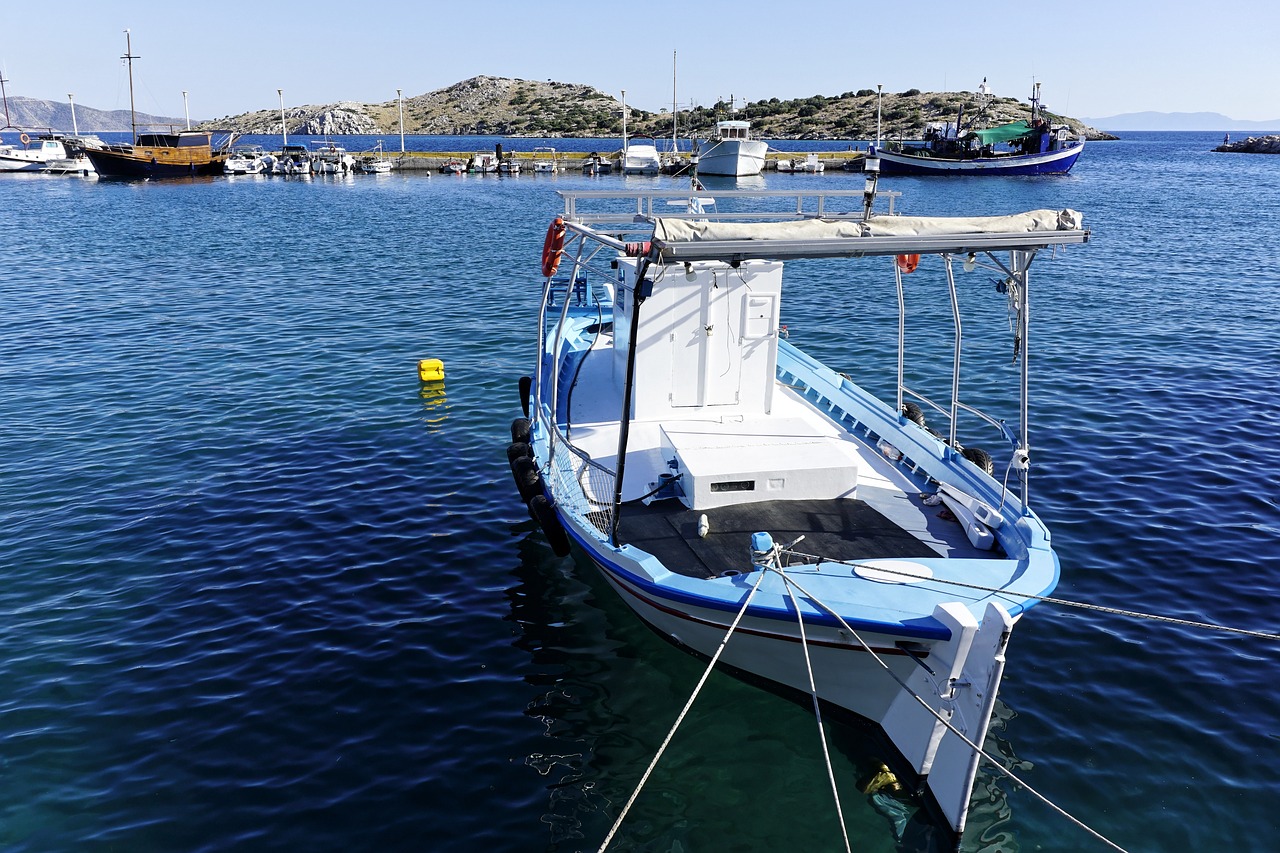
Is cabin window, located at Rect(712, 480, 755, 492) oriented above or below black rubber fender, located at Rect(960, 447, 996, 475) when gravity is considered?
above

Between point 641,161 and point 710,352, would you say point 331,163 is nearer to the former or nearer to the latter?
point 641,161

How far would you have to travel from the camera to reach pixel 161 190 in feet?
245

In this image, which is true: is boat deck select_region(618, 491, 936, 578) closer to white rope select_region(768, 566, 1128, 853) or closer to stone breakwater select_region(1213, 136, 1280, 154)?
white rope select_region(768, 566, 1128, 853)

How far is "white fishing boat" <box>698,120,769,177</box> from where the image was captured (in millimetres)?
84625

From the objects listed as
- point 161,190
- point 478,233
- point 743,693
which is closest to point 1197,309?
point 743,693

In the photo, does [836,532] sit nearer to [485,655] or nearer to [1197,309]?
[485,655]

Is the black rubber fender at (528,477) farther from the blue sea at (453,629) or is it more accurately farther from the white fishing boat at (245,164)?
the white fishing boat at (245,164)

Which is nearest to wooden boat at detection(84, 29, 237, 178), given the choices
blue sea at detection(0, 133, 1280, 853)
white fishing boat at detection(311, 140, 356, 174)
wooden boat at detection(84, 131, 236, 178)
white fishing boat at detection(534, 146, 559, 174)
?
Result: wooden boat at detection(84, 131, 236, 178)

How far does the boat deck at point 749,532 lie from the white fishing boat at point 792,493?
0.03 m

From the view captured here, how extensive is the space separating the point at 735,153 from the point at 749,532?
79584mm

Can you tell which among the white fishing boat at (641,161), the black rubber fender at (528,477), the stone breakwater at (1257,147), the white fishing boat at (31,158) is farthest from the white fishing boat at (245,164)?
the stone breakwater at (1257,147)

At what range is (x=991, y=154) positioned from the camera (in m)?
88.6

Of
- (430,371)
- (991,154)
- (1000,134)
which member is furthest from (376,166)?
(430,371)

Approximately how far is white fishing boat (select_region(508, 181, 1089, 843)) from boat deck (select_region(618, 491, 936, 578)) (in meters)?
0.03
